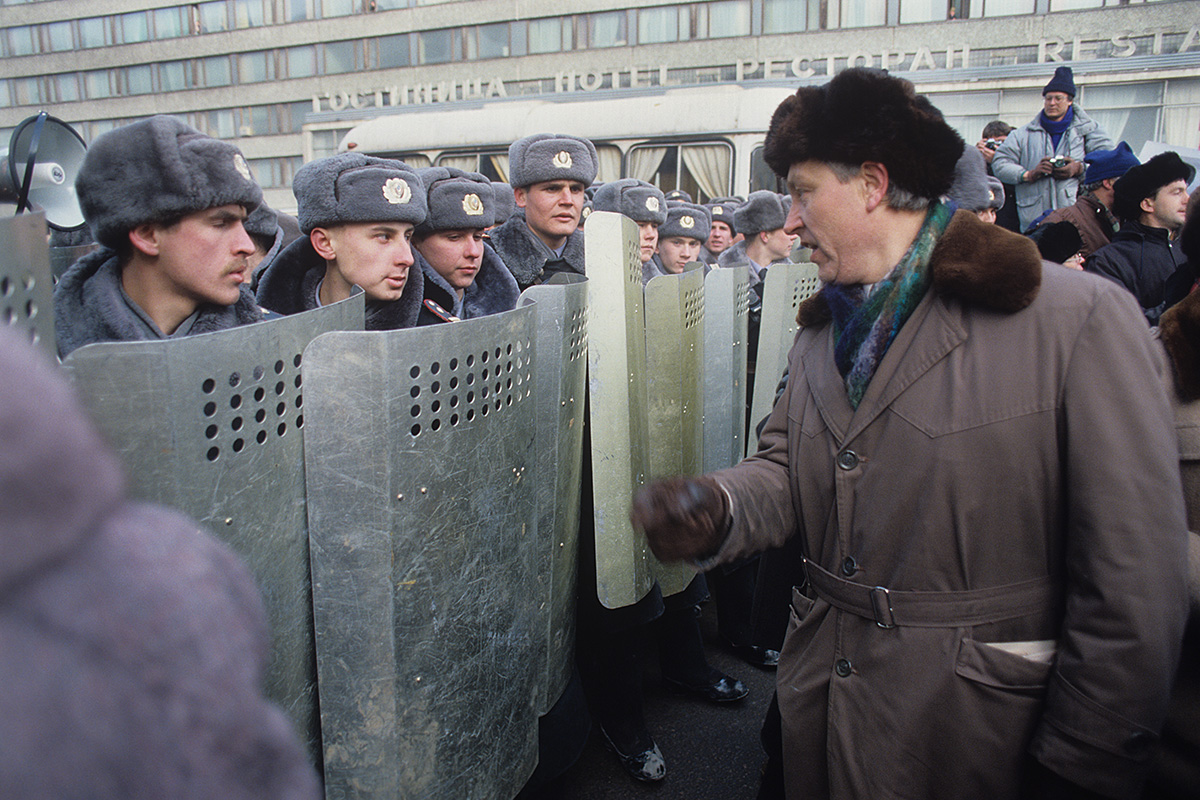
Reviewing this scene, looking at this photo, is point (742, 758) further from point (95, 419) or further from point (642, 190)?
point (642, 190)

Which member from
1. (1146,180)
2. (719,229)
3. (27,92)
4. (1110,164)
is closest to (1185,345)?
(1146,180)

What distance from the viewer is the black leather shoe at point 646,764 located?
9.20ft

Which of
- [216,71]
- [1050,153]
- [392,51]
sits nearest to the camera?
[1050,153]

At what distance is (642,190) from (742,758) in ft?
11.5

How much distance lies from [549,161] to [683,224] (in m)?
2.18

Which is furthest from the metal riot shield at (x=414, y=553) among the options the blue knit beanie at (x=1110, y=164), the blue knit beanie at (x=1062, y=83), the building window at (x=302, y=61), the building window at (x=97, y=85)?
the building window at (x=97, y=85)

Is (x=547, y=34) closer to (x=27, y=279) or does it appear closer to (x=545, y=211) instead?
(x=545, y=211)

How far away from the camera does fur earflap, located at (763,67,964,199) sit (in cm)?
156

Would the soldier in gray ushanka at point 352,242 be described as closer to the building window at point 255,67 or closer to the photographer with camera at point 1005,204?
the photographer with camera at point 1005,204

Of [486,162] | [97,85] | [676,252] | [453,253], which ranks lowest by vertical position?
[676,252]

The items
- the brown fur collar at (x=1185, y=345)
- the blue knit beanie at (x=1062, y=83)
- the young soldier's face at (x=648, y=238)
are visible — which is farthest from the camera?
the blue knit beanie at (x=1062, y=83)

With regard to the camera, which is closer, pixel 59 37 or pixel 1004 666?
pixel 1004 666

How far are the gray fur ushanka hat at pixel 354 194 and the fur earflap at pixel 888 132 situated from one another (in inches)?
58.4

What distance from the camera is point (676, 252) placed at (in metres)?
5.89
